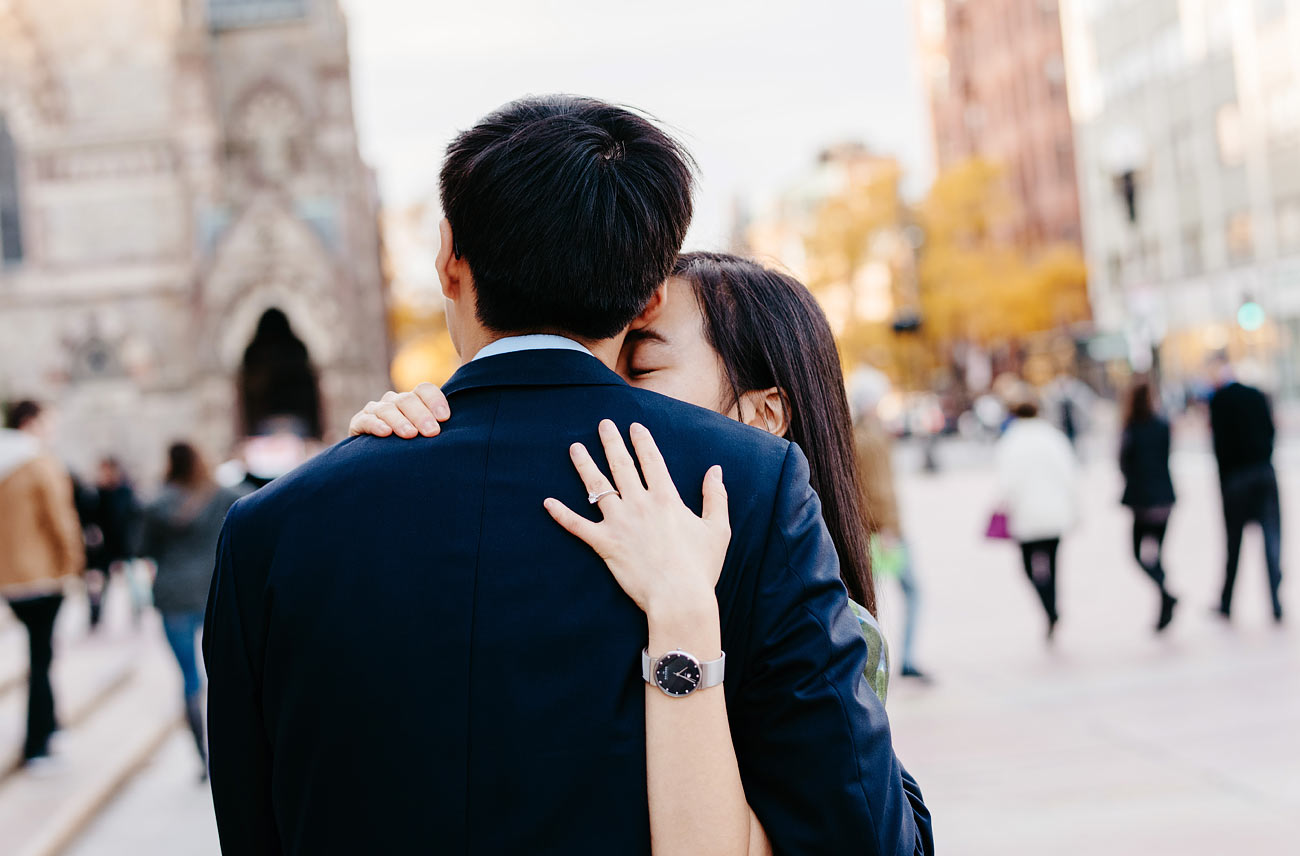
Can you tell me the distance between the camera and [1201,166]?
4841 centimetres

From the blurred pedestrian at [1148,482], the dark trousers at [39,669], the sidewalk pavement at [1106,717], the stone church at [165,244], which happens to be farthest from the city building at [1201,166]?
the dark trousers at [39,669]

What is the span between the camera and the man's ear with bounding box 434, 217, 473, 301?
179 cm

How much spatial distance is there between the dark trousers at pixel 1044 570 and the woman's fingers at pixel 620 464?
846cm

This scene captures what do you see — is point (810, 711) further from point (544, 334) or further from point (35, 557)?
point (35, 557)

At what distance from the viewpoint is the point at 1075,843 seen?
5.41 metres

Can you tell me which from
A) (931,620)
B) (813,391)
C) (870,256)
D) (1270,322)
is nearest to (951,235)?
(870,256)

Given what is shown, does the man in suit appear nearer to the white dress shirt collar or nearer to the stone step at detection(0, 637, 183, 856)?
the white dress shirt collar

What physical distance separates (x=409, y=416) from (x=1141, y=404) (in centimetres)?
942

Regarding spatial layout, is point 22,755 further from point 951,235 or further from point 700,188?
point 951,235

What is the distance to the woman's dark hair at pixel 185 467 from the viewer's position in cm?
802

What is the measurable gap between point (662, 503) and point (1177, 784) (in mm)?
5415

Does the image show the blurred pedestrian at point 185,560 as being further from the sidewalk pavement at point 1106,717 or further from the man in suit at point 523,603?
the man in suit at point 523,603

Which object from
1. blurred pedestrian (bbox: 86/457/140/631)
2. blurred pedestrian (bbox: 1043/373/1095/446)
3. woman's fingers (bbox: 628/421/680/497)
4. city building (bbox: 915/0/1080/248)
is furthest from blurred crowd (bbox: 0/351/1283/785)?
city building (bbox: 915/0/1080/248)

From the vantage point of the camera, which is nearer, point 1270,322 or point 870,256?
point 1270,322
